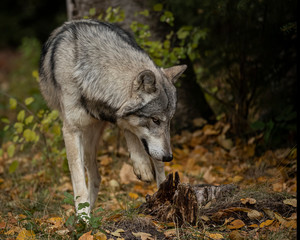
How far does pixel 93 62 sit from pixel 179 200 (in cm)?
161

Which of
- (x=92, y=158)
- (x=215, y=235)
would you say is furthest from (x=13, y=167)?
(x=215, y=235)

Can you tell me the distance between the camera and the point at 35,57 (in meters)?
11.9

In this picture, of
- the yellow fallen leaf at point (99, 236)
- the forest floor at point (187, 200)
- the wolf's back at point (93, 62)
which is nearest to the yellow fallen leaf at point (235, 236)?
the forest floor at point (187, 200)

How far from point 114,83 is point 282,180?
2.25 metres

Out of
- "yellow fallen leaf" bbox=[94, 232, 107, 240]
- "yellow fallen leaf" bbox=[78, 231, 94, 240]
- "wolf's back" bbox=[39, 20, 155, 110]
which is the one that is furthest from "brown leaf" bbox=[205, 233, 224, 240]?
"wolf's back" bbox=[39, 20, 155, 110]

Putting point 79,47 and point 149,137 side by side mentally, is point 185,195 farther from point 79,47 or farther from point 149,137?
point 79,47

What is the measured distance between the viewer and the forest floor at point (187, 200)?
3.35m

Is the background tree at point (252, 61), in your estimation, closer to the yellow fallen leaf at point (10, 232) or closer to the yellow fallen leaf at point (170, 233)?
the yellow fallen leaf at point (170, 233)

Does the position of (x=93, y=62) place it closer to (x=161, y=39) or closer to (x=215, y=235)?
(x=215, y=235)

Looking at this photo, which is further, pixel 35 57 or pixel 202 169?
pixel 35 57

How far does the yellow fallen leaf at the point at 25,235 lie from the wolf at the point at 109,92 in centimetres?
62

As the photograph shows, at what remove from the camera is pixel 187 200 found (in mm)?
3439

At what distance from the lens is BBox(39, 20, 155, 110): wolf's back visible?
13.1ft

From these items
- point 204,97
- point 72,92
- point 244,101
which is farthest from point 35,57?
point 72,92
